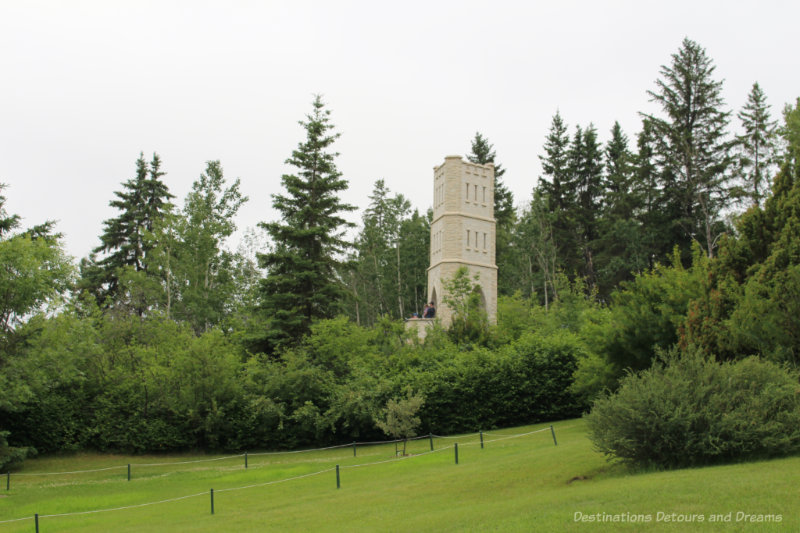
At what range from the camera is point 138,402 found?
94.5ft

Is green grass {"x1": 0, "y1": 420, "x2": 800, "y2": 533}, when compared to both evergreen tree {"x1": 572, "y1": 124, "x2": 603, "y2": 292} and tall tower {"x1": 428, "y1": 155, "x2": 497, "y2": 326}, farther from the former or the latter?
evergreen tree {"x1": 572, "y1": 124, "x2": 603, "y2": 292}

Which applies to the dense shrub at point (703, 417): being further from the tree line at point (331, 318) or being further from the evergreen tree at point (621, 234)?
the evergreen tree at point (621, 234)

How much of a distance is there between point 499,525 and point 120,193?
153ft

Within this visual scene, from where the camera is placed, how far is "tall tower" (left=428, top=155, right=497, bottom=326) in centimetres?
3769

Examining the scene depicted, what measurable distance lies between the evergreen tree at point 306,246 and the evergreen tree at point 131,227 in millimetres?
15224

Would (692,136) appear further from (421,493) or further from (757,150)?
(421,493)

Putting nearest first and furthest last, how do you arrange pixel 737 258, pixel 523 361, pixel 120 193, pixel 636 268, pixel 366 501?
1. pixel 366 501
2. pixel 737 258
3. pixel 523 361
4. pixel 636 268
5. pixel 120 193

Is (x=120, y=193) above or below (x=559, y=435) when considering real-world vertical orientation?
above

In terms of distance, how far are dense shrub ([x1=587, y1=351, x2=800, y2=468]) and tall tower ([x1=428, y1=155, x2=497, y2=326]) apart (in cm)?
2461

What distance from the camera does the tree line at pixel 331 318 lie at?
63.9ft

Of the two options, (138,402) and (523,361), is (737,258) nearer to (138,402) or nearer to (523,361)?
(523,361)

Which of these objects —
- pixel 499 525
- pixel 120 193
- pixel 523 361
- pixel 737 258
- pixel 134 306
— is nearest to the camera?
pixel 499 525

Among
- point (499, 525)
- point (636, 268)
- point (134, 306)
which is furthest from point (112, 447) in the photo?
point (636, 268)

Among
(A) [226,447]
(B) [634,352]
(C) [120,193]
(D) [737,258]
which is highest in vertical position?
(C) [120,193]
